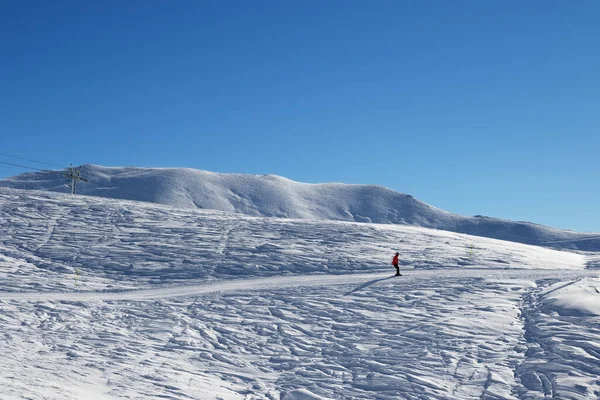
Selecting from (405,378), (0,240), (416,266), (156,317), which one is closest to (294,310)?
(156,317)

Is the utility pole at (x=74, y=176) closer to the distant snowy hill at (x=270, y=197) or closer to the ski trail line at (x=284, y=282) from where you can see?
the ski trail line at (x=284, y=282)

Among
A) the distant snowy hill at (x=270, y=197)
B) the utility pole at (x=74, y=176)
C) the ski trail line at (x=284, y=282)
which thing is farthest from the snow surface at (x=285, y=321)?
the distant snowy hill at (x=270, y=197)

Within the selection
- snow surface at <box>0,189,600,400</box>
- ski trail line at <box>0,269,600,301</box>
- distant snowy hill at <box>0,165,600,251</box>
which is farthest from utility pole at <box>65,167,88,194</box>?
distant snowy hill at <box>0,165,600,251</box>

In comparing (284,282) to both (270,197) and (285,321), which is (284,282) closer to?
(285,321)

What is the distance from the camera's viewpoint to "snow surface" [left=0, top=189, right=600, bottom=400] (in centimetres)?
1453

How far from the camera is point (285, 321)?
19906mm

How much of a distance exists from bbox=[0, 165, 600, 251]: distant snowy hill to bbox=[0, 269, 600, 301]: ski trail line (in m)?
132

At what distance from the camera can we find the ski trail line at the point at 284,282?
2308 centimetres

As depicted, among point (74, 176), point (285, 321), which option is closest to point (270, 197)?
point (74, 176)

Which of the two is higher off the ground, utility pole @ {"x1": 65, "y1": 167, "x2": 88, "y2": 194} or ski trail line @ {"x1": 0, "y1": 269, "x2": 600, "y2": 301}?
utility pole @ {"x1": 65, "y1": 167, "x2": 88, "y2": 194}

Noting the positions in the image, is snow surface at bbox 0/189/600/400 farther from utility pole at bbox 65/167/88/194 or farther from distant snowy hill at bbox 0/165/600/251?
Result: distant snowy hill at bbox 0/165/600/251

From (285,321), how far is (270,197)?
161 metres

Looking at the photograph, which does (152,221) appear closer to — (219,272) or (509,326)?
(219,272)

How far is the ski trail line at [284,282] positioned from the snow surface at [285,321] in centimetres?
13
